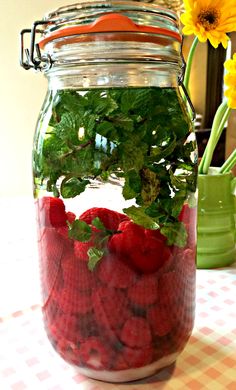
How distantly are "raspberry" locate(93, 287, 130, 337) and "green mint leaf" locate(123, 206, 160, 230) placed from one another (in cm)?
7

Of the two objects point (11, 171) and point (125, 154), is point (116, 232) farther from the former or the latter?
point (11, 171)

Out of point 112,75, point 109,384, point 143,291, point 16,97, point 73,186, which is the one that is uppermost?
point 16,97

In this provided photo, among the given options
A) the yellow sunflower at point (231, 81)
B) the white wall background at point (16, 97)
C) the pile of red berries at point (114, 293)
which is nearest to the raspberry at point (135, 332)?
the pile of red berries at point (114, 293)

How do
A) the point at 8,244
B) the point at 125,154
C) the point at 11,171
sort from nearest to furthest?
1. the point at 125,154
2. the point at 8,244
3. the point at 11,171

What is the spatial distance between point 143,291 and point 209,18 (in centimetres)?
35

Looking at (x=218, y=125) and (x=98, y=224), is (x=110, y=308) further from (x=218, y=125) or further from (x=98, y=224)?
(x=218, y=125)

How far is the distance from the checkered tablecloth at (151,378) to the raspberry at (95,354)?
3 cm

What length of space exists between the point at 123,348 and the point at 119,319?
0.03 m

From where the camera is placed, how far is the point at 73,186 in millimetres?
377

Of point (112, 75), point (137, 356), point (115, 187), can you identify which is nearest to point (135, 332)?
point (137, 356)

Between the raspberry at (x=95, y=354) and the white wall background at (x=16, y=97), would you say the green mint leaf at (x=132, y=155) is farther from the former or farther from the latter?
the white wall background at (x=16, y=97)

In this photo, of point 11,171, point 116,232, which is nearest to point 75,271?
point 116,232

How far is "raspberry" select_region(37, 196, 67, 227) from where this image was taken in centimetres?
40

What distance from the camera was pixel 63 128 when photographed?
0.38 metres
